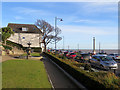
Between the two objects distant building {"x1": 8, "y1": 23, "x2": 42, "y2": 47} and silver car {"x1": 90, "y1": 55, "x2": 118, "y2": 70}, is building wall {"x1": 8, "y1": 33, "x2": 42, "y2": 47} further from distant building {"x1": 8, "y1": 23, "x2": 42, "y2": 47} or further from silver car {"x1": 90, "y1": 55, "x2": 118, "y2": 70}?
silver car {"x1": 90, "y1": 55, "x2": 118, "y2": 70}

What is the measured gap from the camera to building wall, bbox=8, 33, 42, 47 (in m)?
72.4

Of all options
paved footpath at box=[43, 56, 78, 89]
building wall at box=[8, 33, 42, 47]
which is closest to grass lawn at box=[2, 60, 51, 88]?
paved footpath at box=[43, 56, 78, 89]

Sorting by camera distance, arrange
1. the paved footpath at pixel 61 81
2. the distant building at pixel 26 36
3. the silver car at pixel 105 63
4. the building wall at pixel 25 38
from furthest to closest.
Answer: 1. the distant building at pixel 26 36
2. the building wall at pixel 25 38
3. the silver car at pixel 105 63
4. the paved footpath at pixel 61 81

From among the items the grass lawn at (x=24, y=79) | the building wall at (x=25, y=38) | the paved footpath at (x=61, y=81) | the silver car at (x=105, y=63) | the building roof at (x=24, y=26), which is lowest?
the paved footpath at (x=61, y=81)

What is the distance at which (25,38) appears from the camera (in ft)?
241

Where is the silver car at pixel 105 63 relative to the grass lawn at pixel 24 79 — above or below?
above

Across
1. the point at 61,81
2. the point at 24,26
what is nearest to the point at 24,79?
the point at 61,81

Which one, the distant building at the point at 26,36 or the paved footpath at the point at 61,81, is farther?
the distant building at the point at 26,36

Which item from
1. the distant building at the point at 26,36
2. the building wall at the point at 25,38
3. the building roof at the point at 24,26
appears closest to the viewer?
the building wall at the point at 25,38

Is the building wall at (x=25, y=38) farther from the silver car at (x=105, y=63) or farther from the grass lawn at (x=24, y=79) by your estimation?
the grass lawn at (x=24, y=79)

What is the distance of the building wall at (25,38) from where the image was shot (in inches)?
2849

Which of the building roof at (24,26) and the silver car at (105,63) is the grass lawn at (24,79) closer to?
the silver car at (105,63)

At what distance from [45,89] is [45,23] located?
59.8 m

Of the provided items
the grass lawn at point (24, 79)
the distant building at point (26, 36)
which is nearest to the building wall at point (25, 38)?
the distant building at point (26, 36)
